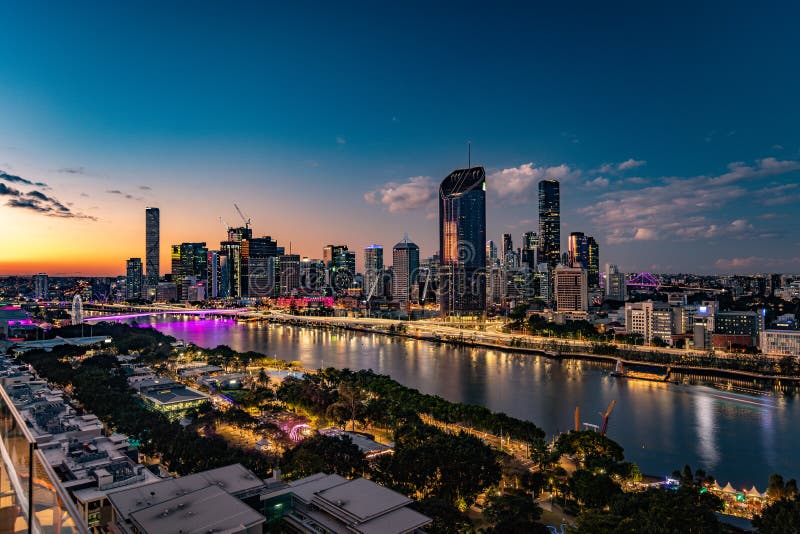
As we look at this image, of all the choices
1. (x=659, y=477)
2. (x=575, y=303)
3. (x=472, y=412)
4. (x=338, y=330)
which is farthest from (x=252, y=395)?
(x=575, y=303)

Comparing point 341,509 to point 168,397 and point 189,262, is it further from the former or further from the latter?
point 189,262

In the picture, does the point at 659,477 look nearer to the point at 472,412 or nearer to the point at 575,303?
the point at 472,412

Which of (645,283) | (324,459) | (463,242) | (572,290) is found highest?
(463,242)

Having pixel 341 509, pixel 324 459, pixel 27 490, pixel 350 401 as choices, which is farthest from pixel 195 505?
pixel 350 401

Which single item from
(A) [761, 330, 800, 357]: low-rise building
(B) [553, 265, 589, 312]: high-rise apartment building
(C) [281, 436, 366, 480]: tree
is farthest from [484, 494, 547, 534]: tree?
(B) [553, 265, 589, 312]: high-rise apartment building

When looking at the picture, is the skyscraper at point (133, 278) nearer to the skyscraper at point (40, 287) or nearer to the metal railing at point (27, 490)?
the skyscraper at point (40, 287)
